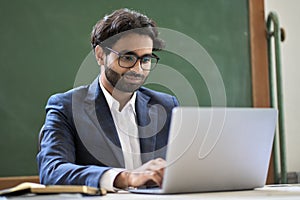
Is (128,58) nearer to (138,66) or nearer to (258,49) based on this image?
(138,66)

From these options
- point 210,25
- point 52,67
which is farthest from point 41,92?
point 210,25

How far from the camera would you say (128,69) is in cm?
201

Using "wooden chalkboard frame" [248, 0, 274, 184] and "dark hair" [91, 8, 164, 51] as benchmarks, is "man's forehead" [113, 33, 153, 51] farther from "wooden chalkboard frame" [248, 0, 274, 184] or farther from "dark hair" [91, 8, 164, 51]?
"wooden chalkboard frame" [248, 0, 274, 184]

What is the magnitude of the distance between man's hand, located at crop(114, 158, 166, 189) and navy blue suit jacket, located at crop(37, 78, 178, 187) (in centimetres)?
21

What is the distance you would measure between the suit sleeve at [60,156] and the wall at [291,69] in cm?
162

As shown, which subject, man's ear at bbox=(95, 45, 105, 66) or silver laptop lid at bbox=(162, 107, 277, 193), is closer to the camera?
silver laptop lid at bbox=(162, 107, 277, 193)

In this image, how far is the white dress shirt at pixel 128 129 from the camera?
2.00m

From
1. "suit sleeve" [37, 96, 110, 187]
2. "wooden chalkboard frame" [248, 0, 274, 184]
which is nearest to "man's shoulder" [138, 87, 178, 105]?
"suit sleeve" [37, 96, 110, 187]

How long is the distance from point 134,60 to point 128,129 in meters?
0.27

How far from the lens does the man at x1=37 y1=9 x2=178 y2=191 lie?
1889 millimetres

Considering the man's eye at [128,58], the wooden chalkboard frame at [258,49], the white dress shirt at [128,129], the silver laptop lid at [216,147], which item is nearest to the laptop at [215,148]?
the silver laptop lid at [216,147]

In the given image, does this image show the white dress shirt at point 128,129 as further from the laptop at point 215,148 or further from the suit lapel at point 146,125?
the laptop at point 215,148

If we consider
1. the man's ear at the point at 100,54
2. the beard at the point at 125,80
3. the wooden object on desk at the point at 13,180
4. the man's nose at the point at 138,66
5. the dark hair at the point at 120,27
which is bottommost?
the wooden object on desk at the point at 13,180

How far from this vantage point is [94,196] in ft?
4.24
